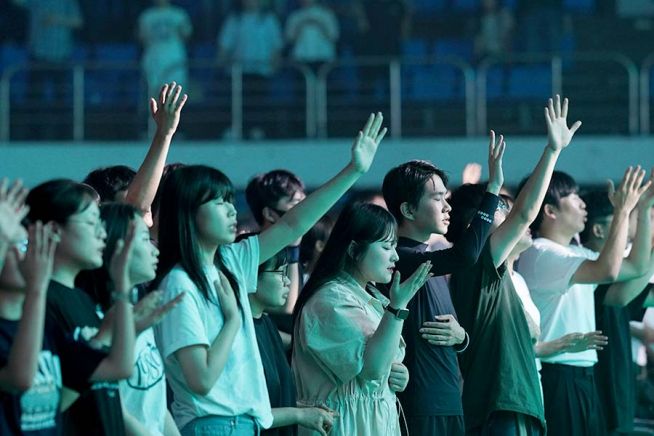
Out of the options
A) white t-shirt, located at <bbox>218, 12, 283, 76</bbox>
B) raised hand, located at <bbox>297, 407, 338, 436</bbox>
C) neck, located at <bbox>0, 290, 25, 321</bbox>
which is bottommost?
raised hand, located at <bbox>297, 407, 338, 436</bbox>

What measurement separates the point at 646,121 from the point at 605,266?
19.8 ft

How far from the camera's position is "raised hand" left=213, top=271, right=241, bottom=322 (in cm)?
383

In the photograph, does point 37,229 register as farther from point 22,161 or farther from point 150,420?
point 22,161

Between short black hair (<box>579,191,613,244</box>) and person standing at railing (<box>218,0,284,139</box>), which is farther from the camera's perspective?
person standing at railing (<box>218,0,284,139</box>)

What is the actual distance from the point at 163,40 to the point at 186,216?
7718 mm

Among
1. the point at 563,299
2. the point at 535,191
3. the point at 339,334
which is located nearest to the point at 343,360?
the point at 339,334

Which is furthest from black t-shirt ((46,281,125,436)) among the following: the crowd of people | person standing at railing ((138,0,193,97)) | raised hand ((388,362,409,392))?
person standing at railing ((138,0,193,97))

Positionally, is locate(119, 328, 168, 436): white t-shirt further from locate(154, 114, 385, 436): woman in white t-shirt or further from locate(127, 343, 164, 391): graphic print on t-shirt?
locate(154, 114, 385, 436): woman in white t-shirt

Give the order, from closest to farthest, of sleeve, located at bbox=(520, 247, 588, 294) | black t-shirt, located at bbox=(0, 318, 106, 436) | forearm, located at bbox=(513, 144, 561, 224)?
black t-shirt, located at bbox=(0, 318, 106, 436) < forearm, located at bbox=(513, 144, 561, 224) < sleeve, located at bbox=(520, 247, 588, 294)

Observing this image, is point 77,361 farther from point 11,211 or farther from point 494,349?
point 494,349

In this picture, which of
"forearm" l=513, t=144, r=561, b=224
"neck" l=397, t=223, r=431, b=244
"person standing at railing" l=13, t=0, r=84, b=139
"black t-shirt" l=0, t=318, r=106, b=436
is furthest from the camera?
"person standing at railing" l=13, t=0, r=84, b=139

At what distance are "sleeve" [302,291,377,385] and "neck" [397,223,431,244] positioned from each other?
473mm

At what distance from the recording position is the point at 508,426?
194 inches

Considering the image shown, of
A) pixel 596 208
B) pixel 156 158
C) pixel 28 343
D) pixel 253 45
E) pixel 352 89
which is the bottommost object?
pixel 28 343
